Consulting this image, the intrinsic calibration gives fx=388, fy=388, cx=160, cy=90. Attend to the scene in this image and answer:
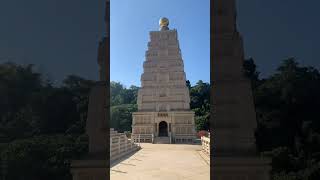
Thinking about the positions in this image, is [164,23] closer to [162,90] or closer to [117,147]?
[162,90]

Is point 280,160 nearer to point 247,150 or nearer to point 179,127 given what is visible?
point 247,150

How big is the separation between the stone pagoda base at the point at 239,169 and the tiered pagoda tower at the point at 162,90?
27212 millimetres

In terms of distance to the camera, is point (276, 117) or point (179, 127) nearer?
point (276, 117)

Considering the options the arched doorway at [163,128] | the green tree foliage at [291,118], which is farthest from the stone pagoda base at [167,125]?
the green tree foliage at [291,118]

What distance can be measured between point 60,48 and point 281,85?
4.18 metres

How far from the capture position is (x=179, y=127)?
32.9 metres

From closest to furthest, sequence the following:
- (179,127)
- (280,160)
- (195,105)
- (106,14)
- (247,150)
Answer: (247,150), (106,14), (280,160), (179,127), (195,105)

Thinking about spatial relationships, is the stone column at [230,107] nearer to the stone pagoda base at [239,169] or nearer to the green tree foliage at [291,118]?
the stone pagoda base at [239,169]

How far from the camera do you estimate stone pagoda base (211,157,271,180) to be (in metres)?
5.72

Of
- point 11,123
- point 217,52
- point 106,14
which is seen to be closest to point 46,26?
point 106,14

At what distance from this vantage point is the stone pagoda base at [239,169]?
5.72 m

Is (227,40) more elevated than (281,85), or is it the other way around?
(227,40)

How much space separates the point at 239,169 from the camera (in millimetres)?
5742

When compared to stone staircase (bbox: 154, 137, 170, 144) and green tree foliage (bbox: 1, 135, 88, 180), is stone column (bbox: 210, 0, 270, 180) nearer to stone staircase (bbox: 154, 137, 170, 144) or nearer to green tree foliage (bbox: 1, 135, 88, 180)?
green tree foliage (bbox: 1, 135, 88, 180)
